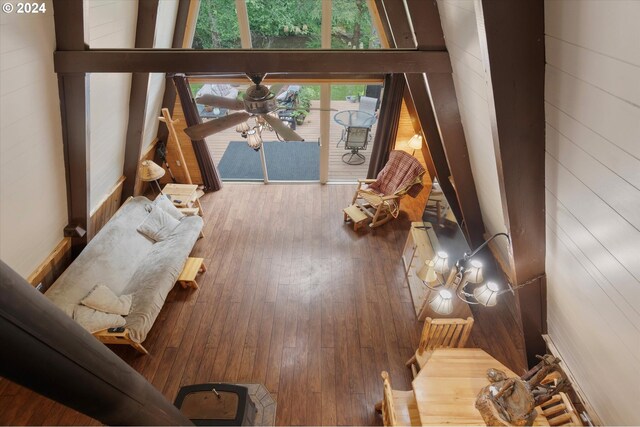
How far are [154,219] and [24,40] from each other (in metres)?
2.37

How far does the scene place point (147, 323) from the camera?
3.29 metres

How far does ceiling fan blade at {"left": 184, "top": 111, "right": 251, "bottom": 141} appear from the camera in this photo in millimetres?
2424

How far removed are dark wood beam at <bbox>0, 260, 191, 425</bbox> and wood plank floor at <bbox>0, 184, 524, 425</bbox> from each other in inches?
92.6

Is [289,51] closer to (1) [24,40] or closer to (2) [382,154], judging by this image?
(1) [24,40]

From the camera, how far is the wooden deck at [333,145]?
20.7ft

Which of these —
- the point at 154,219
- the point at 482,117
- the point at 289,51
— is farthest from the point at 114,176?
→ the point at 482,117

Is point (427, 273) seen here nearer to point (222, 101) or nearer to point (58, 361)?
point (222, 101)

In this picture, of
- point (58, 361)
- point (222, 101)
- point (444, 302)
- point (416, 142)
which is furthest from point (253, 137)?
point (58, 361)

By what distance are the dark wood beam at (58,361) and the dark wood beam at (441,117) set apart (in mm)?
2850

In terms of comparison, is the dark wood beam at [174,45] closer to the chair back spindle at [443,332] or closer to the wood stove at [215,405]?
the wood stove at [215,405]

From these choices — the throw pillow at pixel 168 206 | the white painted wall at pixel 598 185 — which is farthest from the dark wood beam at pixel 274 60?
the throw pillow at pixel 168 206

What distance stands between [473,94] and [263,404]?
10.6 feet

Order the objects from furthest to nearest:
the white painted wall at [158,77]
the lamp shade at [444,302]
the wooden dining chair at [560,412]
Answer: the white painted wall at [158,77] < the lamp shade at [444,302] < the wooden dining chair at [560,412]

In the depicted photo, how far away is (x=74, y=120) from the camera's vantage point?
123 inches
